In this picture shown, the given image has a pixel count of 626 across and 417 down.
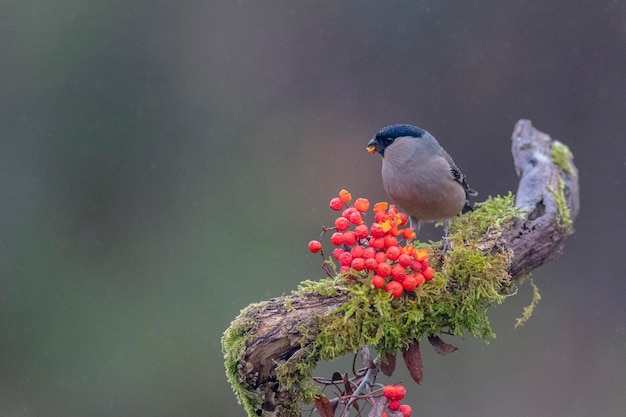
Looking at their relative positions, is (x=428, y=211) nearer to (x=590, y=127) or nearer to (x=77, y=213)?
(x=77, y=213)

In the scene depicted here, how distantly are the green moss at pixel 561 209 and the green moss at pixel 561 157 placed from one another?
0.36 meters

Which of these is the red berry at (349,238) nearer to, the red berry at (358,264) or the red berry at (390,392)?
the red berry at (358,264)

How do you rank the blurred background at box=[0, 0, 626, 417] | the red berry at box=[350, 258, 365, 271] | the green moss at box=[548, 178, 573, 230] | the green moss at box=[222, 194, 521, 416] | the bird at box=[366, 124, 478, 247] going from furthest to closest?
the blurred background at box=[0, 0, 626, 417], the green moss at box=[548, 178, 573, 230], the bird at box=[366, 124, 478, 247], the red berry at box=[350, 258, 365, 271], the green moss at box=[222, 194, 521, 416]

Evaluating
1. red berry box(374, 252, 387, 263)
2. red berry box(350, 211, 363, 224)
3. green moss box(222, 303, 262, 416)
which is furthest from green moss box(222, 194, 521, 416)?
red berry box(350, 211, 363, 224)

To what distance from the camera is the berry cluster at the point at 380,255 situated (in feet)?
9.55

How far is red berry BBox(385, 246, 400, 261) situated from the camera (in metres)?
2.90

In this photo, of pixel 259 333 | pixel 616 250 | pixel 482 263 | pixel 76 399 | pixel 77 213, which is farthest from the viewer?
pixel 616 250

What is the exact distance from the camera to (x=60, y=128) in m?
8.44

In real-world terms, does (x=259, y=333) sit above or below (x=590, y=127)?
below

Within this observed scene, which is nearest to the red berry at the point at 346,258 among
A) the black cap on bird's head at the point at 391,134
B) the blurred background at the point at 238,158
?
the black cap on bird's head at the point at 391,134

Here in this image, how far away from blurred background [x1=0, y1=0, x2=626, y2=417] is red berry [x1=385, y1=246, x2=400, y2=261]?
5303mm

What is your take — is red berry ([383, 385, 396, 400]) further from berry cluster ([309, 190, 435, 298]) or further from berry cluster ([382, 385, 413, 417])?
berry cluster ([309, 190, 435, 298])

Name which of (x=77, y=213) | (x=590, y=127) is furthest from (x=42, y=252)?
(x=590, y=127)

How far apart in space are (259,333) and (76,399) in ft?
19.2
